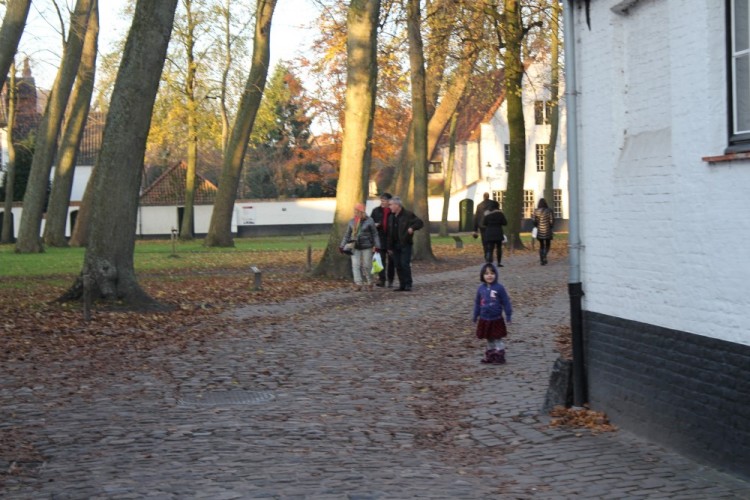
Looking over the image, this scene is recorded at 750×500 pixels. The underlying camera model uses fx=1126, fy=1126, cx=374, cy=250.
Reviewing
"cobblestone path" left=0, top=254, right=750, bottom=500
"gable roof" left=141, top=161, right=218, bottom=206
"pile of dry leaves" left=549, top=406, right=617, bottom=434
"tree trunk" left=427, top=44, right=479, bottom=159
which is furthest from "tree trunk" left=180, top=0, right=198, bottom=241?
"pile of dry leaves" left=549, top=406, right=617, bottom=434

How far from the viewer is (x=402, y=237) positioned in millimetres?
22094

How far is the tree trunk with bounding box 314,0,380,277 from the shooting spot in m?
23.8

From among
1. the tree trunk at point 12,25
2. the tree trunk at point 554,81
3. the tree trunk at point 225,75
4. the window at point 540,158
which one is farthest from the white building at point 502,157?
the tree trunk at point 12,25

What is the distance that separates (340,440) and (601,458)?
2041 millimetres

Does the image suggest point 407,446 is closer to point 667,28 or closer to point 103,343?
point 667,28

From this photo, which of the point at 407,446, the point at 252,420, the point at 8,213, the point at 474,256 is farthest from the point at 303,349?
the point at 8,213

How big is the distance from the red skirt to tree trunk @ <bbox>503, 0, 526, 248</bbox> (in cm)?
1971

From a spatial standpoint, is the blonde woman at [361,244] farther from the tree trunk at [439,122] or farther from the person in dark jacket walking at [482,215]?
the tree trunk at [439,122]

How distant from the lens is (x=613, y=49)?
8.99 meters

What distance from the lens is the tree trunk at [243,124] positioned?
37.1 meters

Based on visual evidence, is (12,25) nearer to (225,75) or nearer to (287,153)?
(225,75)

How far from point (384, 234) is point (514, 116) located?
1407 cm

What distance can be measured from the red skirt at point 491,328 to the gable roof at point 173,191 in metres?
64.1

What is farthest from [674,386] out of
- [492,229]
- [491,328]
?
[492,229]
